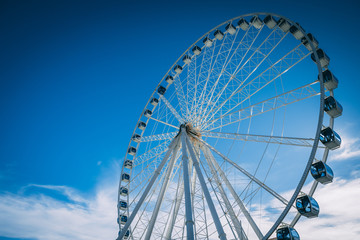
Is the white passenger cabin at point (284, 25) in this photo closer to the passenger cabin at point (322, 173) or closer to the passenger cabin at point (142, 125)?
the passenger cabin at point (322, 173)

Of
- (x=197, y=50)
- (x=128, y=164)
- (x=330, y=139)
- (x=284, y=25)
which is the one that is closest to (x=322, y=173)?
(x=330, y=139)

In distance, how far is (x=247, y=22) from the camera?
16.9 meters

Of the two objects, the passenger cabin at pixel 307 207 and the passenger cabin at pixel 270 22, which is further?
the passenger cabin at pixel 270 22

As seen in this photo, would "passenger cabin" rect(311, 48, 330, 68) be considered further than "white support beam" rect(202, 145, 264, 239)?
Yes

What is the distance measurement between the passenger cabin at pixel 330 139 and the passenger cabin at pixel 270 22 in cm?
787

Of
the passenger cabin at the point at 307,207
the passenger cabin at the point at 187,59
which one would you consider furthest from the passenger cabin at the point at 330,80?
the passenger cabin at the point at 187,59

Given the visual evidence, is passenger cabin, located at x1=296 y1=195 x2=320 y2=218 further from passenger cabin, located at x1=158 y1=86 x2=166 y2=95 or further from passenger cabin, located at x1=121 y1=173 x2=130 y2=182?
passenger cabin, located at x1=158 y1=86 x2=166 y2=95

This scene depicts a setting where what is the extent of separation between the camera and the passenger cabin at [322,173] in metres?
9.82

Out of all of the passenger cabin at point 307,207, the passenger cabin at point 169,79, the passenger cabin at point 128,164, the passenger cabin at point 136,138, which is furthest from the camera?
the passenger cabin at point 169,79

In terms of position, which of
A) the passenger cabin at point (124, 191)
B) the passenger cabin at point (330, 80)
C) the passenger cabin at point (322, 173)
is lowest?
the passenger cabin at point (322, 173)

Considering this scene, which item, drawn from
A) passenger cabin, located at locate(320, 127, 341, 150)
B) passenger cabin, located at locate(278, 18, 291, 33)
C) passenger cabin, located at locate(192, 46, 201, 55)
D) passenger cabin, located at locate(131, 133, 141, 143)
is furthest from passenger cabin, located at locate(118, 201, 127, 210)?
passenger cabin, located at locate(278, 18, 291, 33)

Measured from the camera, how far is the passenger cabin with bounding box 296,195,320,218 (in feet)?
30.5

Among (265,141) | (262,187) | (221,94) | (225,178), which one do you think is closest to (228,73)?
(221,94)

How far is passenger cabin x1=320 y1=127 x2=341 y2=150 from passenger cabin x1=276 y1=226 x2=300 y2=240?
14.6ft
